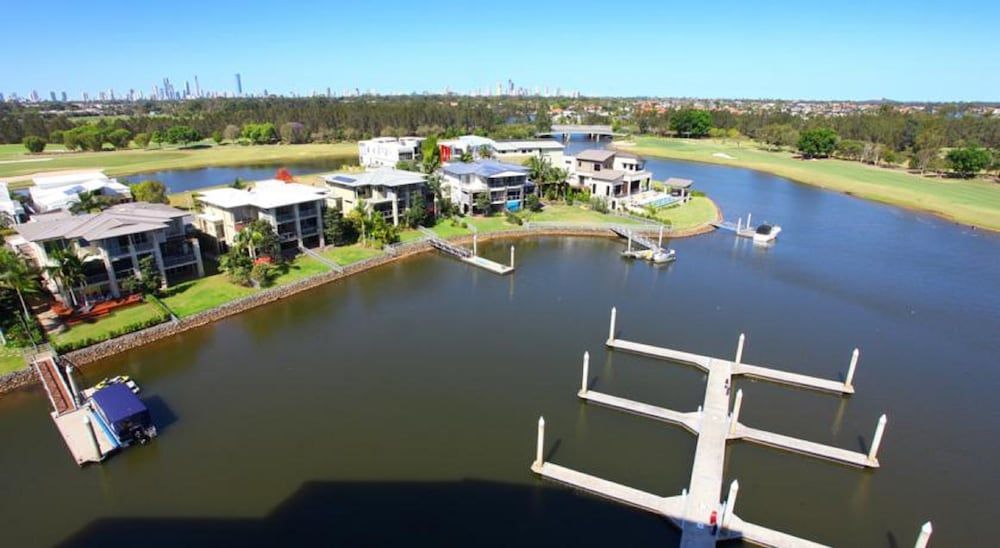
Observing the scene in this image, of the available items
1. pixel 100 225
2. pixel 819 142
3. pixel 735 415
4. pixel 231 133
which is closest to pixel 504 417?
pixel 735 415

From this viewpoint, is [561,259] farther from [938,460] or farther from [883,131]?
[883,131]

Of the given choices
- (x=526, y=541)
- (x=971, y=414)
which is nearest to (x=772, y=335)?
(x=971, y=414)

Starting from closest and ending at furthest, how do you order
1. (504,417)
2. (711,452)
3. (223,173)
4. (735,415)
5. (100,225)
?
(711,452)
(735,415)
(504,417)
(100,225)
(223,173)

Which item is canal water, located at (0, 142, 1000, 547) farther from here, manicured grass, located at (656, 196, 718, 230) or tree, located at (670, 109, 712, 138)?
tree, located at (670, 109, 712, 138)

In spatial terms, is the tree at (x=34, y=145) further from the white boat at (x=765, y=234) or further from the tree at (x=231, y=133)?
the white boat at (x=765, y=234)

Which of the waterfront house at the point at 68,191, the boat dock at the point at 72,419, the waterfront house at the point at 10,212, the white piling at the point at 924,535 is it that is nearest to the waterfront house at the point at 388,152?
the waterfront house at the point at 68,191

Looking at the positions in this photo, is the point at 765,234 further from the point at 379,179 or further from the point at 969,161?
the point at 969,161

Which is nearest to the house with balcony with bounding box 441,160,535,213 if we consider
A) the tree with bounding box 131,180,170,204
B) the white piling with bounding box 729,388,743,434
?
the tree with bounding box 131,180,170,204
